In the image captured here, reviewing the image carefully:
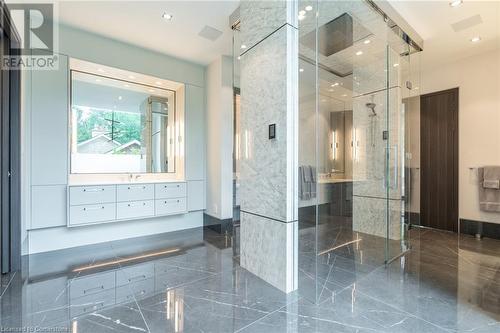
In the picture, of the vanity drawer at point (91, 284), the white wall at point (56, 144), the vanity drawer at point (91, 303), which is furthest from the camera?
the white wall at point (56, 144)

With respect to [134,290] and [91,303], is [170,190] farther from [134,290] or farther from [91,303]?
[91,303]

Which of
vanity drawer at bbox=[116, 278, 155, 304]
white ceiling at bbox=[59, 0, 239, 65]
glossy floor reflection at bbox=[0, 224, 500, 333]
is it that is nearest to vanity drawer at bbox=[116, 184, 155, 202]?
glossy floor reflection at bbox=[0, 224, 500, 333]

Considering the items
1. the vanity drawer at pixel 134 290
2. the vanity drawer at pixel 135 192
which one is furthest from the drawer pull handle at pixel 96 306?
the vanity drawer at pixel 135 192

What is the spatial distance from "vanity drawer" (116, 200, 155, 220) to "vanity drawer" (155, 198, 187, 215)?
0.09 meters

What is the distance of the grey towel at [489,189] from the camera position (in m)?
3.75

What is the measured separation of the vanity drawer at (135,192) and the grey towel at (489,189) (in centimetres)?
506

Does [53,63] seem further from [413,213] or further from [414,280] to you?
[413,213]

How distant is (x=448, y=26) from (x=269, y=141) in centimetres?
300

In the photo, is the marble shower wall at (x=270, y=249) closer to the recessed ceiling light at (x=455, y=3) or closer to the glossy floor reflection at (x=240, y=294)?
the glossy floor reflection at (x=240, y=294)

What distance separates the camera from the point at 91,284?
2.38m

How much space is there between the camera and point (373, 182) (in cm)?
350

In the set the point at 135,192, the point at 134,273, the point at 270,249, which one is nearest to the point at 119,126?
the point at 135,192

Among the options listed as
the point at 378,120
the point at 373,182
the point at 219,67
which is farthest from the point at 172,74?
the point at 373,182

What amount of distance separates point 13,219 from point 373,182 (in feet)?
14.0
